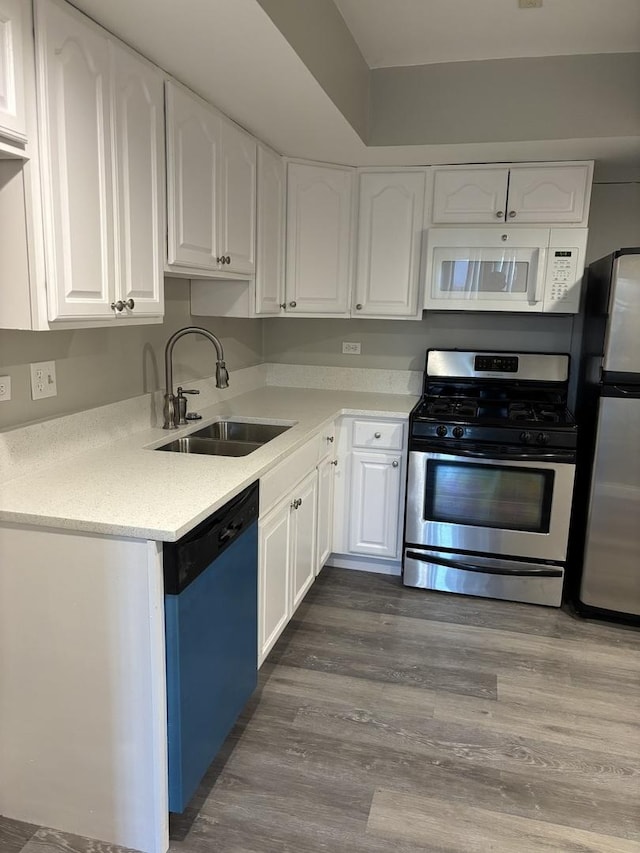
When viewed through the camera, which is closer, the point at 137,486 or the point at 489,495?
the point at 137,486

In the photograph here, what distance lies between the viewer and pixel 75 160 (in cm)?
161

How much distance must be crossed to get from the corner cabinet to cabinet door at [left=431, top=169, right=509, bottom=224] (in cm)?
170

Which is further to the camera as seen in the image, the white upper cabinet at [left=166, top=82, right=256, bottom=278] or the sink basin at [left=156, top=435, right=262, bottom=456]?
the sink basin at [left=156, top=435, right=262, bottom=456]

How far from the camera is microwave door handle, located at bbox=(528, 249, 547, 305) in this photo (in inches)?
124

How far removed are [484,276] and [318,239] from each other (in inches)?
35.7

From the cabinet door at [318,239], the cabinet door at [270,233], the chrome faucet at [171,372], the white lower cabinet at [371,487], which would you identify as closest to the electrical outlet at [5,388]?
the chrome faucet at [171,372]

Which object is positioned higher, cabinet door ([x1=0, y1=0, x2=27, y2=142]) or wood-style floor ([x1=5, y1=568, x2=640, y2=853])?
cabinet door ([x1=0, y1=0, x2=27, y2=142])

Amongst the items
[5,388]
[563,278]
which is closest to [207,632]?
[5,388]

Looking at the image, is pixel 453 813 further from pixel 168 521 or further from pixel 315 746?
pixel 168 521

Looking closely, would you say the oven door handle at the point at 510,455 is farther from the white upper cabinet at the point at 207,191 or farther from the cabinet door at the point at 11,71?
the cabinet door at the point at 11,71

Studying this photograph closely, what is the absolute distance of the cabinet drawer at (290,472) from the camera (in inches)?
84.2

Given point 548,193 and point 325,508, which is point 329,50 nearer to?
point 548,193

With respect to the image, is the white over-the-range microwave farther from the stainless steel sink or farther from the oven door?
the stainless steel sink

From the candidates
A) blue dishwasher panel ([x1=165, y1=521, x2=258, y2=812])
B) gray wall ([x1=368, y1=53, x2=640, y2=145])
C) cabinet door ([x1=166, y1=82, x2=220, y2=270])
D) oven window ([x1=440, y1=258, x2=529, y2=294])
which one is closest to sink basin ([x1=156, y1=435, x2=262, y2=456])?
blue dishwasher panel ([x1=165, y1=521, x2=258, y2=812])
